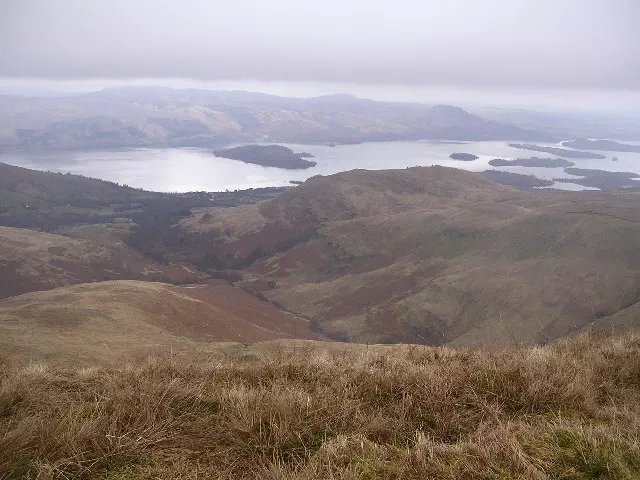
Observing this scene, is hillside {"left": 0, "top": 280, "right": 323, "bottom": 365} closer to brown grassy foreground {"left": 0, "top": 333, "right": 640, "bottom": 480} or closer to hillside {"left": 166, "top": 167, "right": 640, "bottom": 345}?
brown grassy foreground {"left": 0, "top": 333, "right": 640, "bottom": 480}

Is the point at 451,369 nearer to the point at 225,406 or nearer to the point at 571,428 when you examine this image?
the point at 571,428

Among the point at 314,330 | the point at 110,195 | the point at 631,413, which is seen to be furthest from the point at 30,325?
the point at 110,195

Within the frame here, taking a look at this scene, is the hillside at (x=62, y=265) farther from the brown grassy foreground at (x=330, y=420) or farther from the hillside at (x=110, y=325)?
the brown grassy foreground at (x=330, y=420)

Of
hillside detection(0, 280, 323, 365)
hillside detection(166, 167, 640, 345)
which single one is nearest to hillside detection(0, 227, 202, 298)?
hillside detection(166, 167, 640, 345)

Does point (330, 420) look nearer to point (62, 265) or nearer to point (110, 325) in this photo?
point (110, 325)

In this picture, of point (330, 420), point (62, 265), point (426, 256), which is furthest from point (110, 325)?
point (426, 256)
